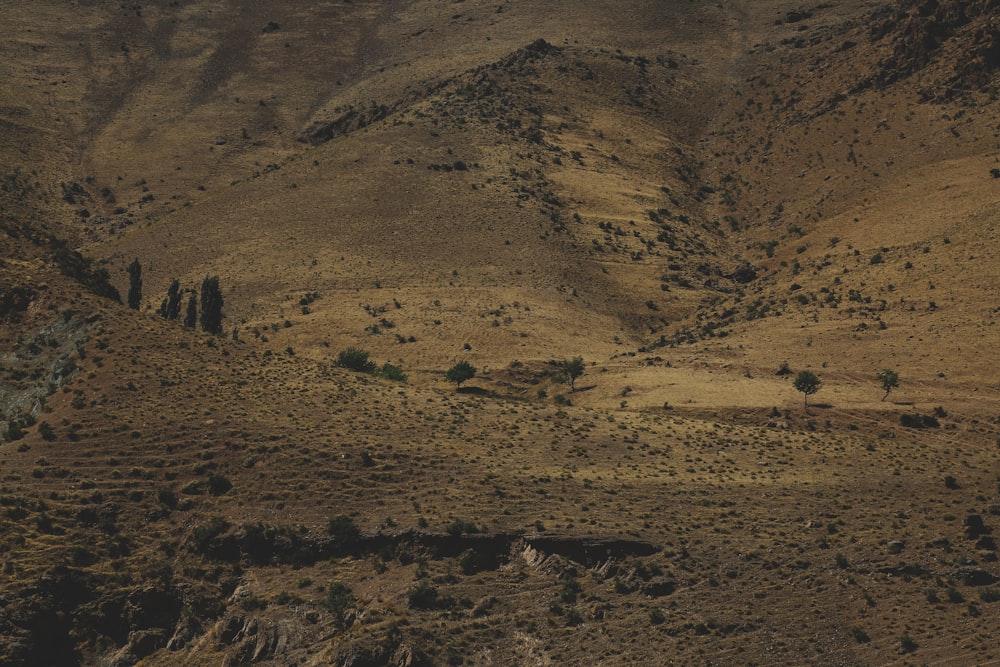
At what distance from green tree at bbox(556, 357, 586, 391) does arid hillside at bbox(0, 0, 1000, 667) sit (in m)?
0.22

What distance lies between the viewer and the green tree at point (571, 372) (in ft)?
176

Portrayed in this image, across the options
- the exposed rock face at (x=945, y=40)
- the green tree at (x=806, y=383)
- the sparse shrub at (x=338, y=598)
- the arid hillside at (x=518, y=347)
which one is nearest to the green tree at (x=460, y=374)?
the arid hillside at (x=518, y=347)

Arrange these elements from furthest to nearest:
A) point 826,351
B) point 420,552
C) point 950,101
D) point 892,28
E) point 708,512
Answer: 1. point 892,28
2. point 950,101
3. point 826,351
4. point 708,512
5. point 420,552

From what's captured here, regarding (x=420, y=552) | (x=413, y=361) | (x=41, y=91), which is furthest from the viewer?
(x=41, y=91)

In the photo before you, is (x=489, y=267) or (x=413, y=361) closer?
(x=413, y=361)

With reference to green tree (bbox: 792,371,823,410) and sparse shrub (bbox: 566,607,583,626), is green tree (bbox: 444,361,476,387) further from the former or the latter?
sparse shrub (bbox: 566,607,583,626)

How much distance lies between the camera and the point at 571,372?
176 feet

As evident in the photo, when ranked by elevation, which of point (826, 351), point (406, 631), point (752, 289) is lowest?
point (406, 631)

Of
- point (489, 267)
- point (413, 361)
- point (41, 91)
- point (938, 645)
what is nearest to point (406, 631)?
point (938, 645)

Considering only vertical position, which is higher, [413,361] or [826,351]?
[826,351]

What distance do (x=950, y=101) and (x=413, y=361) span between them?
50077 millimetres

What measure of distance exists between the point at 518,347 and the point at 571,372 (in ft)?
26.4

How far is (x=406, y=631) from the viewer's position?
28875 millimetres

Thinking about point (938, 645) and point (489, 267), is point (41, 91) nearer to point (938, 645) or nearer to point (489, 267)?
point (489, 267)
